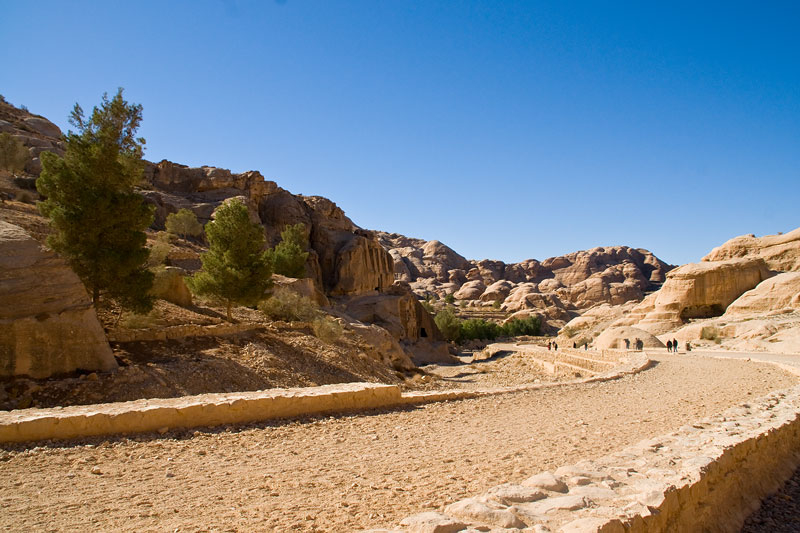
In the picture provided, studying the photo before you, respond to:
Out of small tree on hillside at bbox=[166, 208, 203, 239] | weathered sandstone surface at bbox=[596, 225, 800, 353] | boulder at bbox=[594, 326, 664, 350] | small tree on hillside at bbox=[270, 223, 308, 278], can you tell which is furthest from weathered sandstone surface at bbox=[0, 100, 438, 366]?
weathered sandstone surface at bbox=[596, 225, 800, 353]

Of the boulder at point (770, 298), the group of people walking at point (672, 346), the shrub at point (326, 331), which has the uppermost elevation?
the boulder at point (770, 298)

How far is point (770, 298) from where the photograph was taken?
122ft

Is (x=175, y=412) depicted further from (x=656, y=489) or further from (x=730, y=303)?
(x=730, y=303)

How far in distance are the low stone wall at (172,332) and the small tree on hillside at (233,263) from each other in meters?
1.55

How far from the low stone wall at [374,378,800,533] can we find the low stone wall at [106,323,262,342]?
1251 cm

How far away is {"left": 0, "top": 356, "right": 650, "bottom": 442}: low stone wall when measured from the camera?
6480 millimetres

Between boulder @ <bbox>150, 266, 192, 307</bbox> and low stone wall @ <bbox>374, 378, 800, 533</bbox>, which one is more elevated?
boulder @ <bbox>150, 266, 192, 307</bbox>

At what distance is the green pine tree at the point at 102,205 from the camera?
1319 centimetres

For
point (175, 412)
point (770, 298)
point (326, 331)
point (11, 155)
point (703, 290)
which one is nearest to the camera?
point (175, 412)

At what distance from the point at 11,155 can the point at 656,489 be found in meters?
41.8

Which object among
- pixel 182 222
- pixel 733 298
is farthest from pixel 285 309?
pixel 733 298

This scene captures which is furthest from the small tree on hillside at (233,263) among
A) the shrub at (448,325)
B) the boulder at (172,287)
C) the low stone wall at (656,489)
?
the shrub at (448,325)

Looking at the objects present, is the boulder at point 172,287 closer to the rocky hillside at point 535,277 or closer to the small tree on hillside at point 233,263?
the small tree on hillside at point 233,263

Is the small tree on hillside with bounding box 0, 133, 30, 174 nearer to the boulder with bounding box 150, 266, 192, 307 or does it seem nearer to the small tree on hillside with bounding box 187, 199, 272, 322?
the small tree on hillside with bounding box 187, 199, 272, 322
